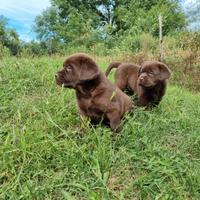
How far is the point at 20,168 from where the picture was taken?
4.35 meters

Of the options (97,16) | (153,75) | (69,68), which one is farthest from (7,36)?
(69,68)

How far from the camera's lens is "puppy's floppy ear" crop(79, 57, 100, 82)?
201 inches

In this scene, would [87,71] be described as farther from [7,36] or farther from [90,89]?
[7,36]

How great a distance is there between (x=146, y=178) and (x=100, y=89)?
1228 millimetres

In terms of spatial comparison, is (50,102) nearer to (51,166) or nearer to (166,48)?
(51,166)

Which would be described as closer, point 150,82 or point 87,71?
point 87,71

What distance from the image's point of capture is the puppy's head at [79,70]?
5121mm

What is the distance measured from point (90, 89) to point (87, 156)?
932 mm

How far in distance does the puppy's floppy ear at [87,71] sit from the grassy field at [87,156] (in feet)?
1.82

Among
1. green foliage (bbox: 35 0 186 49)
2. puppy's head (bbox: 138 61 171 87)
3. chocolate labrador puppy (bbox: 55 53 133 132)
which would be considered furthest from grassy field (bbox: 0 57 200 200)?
green foliage (bbox: 35 0 186 49)

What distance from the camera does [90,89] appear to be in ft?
17.3

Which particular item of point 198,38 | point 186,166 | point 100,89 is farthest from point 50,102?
point 198,38

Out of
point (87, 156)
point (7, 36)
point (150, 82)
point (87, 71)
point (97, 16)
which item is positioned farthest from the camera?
point (97, 16)

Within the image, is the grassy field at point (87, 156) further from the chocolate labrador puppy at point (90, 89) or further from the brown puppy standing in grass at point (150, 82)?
the brown puppy standing in grass at point (150, 82)
